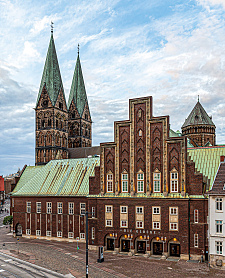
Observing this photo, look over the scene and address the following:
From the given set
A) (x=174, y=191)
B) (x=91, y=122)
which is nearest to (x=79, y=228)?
(x=174, y=191)

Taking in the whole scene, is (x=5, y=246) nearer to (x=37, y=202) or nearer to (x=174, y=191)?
(x=37, y=202)

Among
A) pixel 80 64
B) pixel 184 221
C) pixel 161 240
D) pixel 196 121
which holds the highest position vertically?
pixel 80 64

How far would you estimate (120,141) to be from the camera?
164 feet

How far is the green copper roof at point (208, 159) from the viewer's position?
47.6 meters

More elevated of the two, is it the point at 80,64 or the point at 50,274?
the point at 80,64

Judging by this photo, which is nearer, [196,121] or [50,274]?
[50,274]

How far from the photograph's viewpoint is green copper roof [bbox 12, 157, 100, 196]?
58.7m

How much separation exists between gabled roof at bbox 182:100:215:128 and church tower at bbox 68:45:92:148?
51.2 meters

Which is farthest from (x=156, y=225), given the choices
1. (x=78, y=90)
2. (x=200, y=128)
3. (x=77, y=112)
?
Answer: (x=78, y=90)

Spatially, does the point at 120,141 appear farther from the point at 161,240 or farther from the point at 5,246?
the point at 5,246

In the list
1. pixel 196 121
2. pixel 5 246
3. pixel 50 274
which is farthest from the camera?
pixel 196 121

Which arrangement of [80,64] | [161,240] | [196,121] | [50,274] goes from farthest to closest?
[80,64], [196,121], [161,240], [50,274]

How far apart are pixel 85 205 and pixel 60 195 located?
5.94 metres

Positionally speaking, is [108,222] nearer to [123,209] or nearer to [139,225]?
[123,209]
